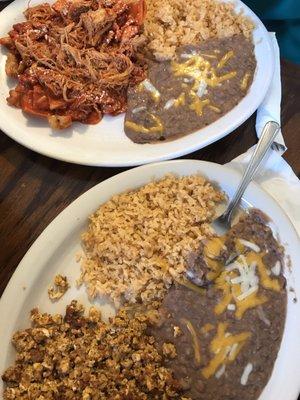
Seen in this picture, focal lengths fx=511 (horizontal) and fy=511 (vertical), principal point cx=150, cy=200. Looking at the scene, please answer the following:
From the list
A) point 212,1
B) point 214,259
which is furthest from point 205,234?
point 212,1

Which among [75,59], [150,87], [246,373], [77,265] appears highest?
[75,59]

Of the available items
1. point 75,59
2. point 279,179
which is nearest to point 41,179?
point 75,59

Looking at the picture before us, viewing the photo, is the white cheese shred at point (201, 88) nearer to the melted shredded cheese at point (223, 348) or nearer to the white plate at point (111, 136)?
the white plate at point (111, 136)

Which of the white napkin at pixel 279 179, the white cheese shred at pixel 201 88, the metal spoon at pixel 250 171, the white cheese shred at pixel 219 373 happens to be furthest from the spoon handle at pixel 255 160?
the white cheese shred at pixel 219 373

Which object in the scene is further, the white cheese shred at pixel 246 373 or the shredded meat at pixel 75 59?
the shredded meat at pixel 75 59

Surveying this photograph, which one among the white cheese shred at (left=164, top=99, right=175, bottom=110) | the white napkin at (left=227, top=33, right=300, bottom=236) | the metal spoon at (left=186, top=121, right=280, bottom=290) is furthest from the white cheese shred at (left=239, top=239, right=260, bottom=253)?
the white cheese shred at (left=164, top=99, right=175, bottom=110)

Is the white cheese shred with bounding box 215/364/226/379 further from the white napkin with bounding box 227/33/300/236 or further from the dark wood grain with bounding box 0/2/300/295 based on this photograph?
the dark wood grain with bounding box 0/2/300/295

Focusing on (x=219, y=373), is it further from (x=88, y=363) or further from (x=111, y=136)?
(x=111, y=136)
